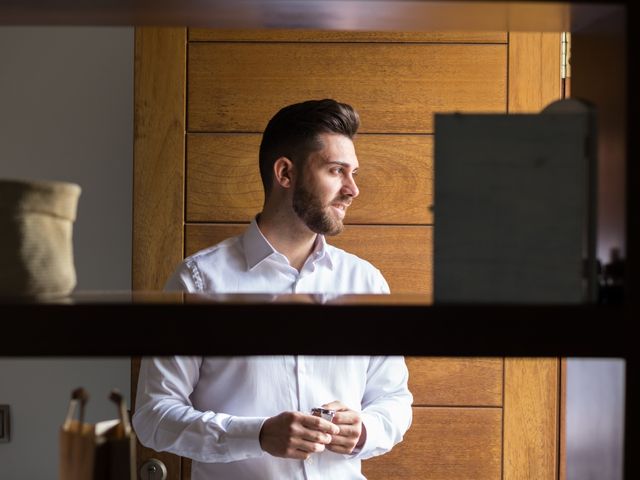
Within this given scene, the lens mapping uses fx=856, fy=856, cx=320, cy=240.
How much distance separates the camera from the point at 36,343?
2.68ft

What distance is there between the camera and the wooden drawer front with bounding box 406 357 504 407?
7.13ft

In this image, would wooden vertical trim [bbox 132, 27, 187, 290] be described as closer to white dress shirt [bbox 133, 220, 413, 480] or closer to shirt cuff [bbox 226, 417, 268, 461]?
white dress shirt [bbox 133, 220, 413, 480]

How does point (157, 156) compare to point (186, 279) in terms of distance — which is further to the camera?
point (157, 156)

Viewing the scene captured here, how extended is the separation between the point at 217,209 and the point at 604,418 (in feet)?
4.41

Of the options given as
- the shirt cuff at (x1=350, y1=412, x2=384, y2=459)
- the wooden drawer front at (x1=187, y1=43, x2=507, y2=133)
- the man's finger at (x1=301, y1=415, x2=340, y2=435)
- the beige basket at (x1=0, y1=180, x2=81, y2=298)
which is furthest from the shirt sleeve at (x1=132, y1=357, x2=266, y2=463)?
the beige basket at (x1=0, y1=180, x2=81, y2=298)

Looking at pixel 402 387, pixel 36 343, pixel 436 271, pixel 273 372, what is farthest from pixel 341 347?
pixel 402 387

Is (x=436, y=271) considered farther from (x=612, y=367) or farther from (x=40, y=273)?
(x=40, y=273)

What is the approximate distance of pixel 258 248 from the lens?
2010 mm

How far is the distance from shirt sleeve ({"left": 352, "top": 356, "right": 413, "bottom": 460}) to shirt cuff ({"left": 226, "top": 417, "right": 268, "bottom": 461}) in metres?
0.24

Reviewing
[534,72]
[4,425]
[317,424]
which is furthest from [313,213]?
[4,425]

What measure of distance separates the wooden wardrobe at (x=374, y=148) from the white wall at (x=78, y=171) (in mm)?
354

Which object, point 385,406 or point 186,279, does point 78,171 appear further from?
point 385,406

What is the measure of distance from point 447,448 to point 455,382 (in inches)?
6.7

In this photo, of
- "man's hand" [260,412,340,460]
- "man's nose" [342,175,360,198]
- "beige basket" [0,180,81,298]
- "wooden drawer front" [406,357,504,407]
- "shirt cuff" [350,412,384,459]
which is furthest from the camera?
"wooden drawer front" [406,357,504,407]
